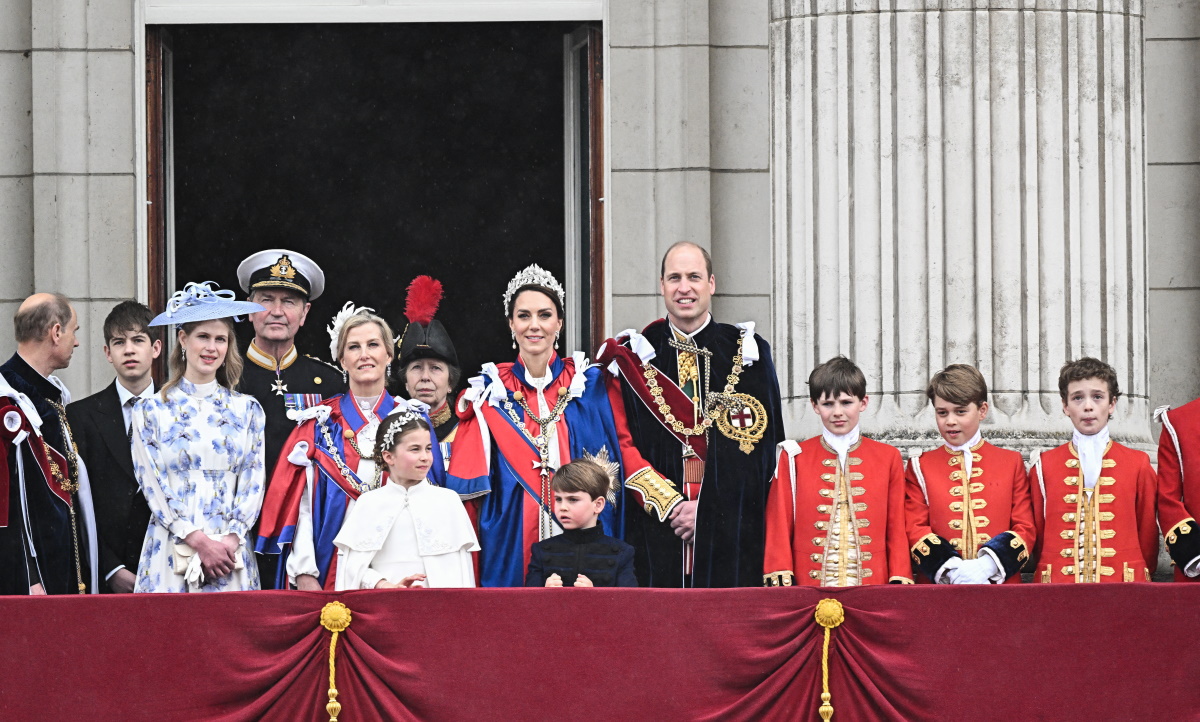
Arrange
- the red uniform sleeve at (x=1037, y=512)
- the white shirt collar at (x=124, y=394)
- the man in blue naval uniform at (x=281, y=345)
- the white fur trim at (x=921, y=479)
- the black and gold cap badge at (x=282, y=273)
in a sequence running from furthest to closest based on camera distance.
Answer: the black and gold cap badge at (x=282, y=273), the man in blue naval uniform at (x=281, y=345), the white shirt collar at (x=124, y=394), the white fur trim at (x=921, y=479), the red uniform sleeve at (x=1037, y=512)

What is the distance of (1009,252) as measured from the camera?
8672mm

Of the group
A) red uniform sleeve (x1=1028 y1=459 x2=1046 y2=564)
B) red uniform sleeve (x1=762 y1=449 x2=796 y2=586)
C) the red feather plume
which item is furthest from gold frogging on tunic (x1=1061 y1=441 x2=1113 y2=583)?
the red feather plume

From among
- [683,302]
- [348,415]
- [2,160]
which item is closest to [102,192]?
[2,160]

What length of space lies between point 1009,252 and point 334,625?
421 cm

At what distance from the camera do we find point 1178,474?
695cm

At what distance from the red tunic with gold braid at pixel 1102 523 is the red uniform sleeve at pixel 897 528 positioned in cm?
50

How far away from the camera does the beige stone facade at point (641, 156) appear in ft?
32.4

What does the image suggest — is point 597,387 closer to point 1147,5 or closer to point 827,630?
point 827,630

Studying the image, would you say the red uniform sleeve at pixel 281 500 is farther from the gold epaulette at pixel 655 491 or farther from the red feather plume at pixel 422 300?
the gold epaulette at pixel 655 491

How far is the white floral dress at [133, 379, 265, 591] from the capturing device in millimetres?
6922

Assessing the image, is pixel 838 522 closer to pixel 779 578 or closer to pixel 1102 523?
pixel 779 578

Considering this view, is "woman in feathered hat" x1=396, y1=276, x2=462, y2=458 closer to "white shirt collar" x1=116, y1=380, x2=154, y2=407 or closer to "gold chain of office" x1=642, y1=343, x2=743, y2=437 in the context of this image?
"gold chain of office" x1=642, y1=343, x2=743, y2=437

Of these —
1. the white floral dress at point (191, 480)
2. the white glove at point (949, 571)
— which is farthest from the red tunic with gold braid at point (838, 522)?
the white floral dress at point (191, 480)

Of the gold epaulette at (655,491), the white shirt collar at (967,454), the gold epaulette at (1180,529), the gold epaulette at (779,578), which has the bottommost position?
the gold epaulette at (779,578)
